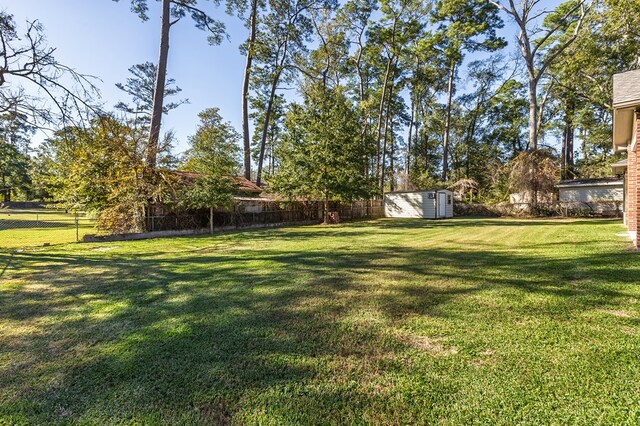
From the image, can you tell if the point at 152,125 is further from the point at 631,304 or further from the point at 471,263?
the point at 631,304

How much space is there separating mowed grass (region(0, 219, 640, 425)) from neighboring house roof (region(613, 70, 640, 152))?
299 cm

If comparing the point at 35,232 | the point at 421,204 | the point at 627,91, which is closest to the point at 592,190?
the point at 421,204

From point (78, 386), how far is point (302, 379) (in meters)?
1.58

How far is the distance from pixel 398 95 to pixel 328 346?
32.3 meters

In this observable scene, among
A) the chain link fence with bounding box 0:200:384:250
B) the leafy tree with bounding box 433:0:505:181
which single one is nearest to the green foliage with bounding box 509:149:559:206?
the leafy tree with bounding box 433:0:505:181

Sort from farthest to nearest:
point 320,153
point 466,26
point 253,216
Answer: point 466,26 → point 320,153 → point 253,216

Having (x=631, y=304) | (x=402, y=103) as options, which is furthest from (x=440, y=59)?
(x=631, y=304)

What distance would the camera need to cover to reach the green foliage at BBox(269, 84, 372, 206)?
15.7 metres

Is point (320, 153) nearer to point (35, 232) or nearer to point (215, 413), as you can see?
point (35, 232)

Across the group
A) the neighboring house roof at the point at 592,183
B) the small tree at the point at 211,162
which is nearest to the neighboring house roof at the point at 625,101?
the small tree at the point at 211,162

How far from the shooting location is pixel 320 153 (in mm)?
15688

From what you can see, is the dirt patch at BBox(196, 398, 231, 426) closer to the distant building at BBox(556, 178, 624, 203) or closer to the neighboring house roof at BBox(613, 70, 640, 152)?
the neighboring house roof at BBox(613, 70, 640, 152)

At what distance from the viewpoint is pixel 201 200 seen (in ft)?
39.5

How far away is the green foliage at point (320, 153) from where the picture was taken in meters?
15.7
